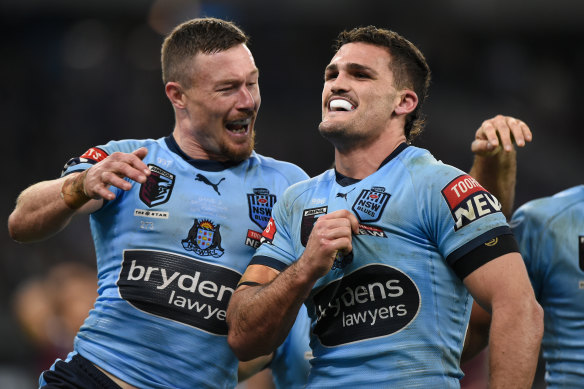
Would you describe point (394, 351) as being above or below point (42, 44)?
below

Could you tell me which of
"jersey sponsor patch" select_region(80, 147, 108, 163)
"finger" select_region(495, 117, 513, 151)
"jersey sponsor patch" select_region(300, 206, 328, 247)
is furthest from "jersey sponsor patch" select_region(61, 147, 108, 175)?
"finger" select_region(495, 117, 513, 151)

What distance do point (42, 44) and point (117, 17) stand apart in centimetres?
196

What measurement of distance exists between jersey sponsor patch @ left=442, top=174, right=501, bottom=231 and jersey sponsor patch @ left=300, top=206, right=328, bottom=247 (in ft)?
1.97

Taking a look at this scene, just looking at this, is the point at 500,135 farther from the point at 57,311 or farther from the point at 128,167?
the point at 57,311

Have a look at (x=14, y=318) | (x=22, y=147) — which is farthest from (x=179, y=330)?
(x=22, y=147)

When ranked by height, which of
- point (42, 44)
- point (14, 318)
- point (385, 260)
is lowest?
point (14, 318)

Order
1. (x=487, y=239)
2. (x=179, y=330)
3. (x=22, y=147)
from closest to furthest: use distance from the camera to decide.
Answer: (x=487, y=239) < (x=179, y=330) < (x=22, y=147)

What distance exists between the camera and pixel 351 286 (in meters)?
3.51

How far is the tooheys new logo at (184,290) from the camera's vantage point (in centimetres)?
402

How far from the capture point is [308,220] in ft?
12.2

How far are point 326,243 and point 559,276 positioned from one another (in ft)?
5.29

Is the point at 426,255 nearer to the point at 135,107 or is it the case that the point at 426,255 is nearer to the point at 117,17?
the point at 135,107

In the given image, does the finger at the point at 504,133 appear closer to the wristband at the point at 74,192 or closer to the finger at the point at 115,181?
the finger at the point at 115,181

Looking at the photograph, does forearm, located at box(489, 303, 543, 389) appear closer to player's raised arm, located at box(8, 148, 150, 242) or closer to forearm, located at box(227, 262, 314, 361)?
forearm, located at box(227, 262, 314, 361)
